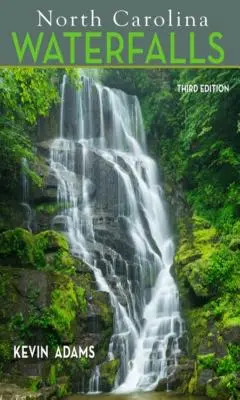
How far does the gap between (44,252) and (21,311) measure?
9.13ft

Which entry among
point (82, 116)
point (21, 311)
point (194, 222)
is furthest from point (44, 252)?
point (82, 116)

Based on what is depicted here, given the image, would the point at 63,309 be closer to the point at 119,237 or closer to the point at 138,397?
the point at 138,397

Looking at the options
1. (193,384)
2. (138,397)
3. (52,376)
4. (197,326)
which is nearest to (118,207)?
(197,326)

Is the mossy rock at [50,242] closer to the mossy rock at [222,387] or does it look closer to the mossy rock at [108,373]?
the mossy rock at [108,373]

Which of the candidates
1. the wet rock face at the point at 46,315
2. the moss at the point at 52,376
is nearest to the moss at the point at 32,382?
the wet rock face at the point at 46,315

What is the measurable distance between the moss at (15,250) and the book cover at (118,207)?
0.09ft

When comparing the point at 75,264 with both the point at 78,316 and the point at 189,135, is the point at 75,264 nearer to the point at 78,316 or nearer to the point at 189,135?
the point at 78,316

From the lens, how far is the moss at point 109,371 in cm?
1155

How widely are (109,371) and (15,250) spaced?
12.1 ft

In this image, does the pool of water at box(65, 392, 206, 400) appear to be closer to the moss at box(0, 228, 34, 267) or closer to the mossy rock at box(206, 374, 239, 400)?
the mossy rock at box(206, 374, 239, 400)

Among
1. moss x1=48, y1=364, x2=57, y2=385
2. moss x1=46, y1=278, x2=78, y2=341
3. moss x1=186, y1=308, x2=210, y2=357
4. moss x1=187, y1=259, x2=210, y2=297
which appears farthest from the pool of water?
moss x1=187, y1=259, x2=210, y2=297

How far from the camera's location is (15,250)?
1259cm

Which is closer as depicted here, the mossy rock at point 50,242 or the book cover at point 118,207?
the book cover at point 118,207

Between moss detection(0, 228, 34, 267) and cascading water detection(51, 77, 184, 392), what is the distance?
2.34 meters
